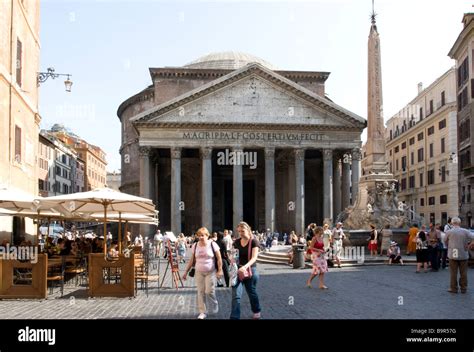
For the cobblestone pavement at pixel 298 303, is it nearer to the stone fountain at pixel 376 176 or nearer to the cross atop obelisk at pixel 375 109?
the stone fountain at pixel 376 176

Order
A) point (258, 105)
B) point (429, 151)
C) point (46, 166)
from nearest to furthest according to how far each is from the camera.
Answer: point (258, 105), point (429, 151), point (46, 166)

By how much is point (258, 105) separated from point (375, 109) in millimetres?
20709

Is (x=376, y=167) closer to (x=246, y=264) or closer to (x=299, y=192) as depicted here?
(x=246, y=264)

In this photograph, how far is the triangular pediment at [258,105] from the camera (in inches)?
1538

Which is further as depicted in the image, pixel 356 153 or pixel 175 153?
pixel 356 153

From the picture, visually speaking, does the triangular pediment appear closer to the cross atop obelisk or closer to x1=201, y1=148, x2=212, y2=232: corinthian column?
x1=201, y1=148, x2=212, y2=232: corinthian column

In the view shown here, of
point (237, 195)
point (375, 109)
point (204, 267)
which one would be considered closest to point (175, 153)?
point (237, 195)

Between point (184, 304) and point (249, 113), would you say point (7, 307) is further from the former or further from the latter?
point (249, 113)

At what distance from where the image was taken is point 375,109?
19.3m

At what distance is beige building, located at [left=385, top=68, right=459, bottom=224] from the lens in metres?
44.7

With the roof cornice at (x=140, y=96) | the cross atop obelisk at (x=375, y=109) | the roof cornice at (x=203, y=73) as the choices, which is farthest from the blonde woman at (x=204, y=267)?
the roof cornice at (x=140, y=96)

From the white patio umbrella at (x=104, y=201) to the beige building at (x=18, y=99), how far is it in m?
3.97

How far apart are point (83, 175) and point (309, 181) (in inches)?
1643

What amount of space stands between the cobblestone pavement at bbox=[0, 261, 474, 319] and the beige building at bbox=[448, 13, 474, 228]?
77.3 ft
